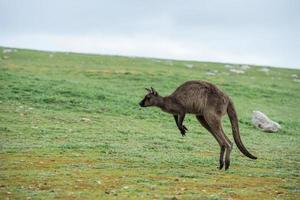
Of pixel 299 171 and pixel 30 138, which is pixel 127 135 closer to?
pixel 30 138

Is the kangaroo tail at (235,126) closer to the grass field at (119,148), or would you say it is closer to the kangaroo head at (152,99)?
the grass field at (119,148)

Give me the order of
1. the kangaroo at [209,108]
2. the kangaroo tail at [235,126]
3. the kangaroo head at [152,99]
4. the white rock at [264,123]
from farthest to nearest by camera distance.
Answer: the white rock at [264,123], the kangaroo head at [152,99], the kangaroo tail at [235,126], the kangaroo at [209,108]

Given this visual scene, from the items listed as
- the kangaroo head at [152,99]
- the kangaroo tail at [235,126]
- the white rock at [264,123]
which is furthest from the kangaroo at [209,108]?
the white rock at [264,123]

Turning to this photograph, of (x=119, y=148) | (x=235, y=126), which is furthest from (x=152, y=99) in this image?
(x=235, y=126)

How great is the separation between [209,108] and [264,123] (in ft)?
34.5

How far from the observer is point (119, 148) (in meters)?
17.2

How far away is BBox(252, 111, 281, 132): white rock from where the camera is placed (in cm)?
2450

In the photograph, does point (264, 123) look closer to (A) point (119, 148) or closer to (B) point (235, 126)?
(A) point (119, 148)

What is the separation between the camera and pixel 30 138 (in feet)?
59.6

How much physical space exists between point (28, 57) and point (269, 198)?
43121mm

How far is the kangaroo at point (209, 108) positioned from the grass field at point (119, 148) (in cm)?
72

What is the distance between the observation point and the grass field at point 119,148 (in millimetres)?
11867

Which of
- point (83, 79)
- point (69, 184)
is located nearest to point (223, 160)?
point (69, 184)

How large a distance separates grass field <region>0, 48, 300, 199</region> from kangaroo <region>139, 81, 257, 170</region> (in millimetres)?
716
